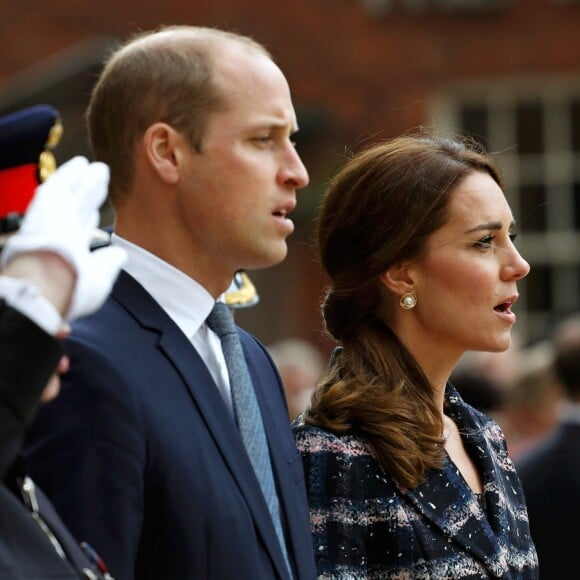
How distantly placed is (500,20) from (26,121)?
40.8 ft

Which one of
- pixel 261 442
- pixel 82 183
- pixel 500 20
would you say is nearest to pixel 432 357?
pixel 261 442

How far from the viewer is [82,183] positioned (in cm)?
215

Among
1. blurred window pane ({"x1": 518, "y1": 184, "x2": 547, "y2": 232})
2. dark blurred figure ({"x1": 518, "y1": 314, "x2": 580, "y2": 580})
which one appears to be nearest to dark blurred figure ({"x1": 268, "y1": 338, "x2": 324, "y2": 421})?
dark blurred figure ({"x1": 518, "y1": 314, "x2": 580, "y2": 580})

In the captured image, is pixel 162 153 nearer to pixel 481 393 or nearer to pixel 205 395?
pixel 205 395

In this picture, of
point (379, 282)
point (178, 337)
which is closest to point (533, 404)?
point (379, 282)

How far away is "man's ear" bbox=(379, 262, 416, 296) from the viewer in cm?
325

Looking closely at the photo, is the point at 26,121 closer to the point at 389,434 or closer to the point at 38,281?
the point at 389,434

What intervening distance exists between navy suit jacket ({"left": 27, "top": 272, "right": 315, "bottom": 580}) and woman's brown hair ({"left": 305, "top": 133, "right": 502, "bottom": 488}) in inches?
17.0

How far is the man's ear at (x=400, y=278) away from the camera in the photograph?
325 centimetres

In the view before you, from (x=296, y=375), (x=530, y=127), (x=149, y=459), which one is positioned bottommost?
(x=530, y=127)

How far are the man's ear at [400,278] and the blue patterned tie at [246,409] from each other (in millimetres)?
525

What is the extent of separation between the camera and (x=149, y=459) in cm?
249

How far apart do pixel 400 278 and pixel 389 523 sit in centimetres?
57

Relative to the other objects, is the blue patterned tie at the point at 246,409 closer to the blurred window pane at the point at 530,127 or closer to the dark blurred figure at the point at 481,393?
the dark blurred figure at the point at 481,393
